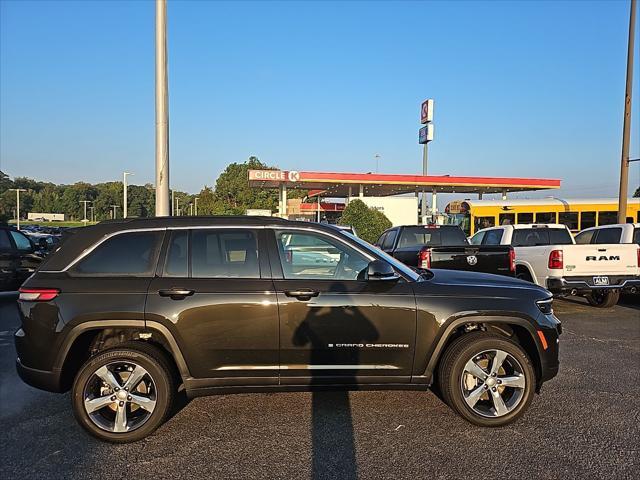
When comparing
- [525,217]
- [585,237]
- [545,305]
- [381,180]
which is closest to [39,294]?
[545,305]

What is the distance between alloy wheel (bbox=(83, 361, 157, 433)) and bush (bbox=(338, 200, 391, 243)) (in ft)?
88.7

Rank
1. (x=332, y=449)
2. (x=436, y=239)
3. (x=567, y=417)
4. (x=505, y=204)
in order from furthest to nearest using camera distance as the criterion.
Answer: (x=505, y=204)
(x=436, y=239)
(x=567, y=417)
(x=332, y=449)

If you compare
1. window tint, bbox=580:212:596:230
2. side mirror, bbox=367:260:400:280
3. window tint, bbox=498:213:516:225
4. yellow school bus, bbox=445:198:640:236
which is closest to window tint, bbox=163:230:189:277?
side mirror, bbox=367:260:400:280

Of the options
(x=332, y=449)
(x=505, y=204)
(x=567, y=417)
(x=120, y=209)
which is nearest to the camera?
(x=332, y=449)

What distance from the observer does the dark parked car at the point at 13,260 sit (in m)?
9.92

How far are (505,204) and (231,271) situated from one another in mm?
18121

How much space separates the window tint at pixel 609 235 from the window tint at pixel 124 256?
34.3ft

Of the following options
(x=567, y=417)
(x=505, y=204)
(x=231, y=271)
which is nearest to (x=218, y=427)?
(x=231, y=271)

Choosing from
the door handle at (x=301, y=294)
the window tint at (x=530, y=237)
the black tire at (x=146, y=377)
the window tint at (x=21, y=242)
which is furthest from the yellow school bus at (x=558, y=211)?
the black tire at (x=146, y=377)

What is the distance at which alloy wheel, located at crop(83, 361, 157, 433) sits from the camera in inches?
152

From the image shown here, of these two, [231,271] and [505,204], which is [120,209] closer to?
[505,204]

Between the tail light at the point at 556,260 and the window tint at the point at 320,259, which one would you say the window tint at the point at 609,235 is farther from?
the window tint at the point at 320,259

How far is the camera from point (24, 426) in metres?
4.13

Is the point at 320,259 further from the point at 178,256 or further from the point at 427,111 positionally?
the point at 427,111
